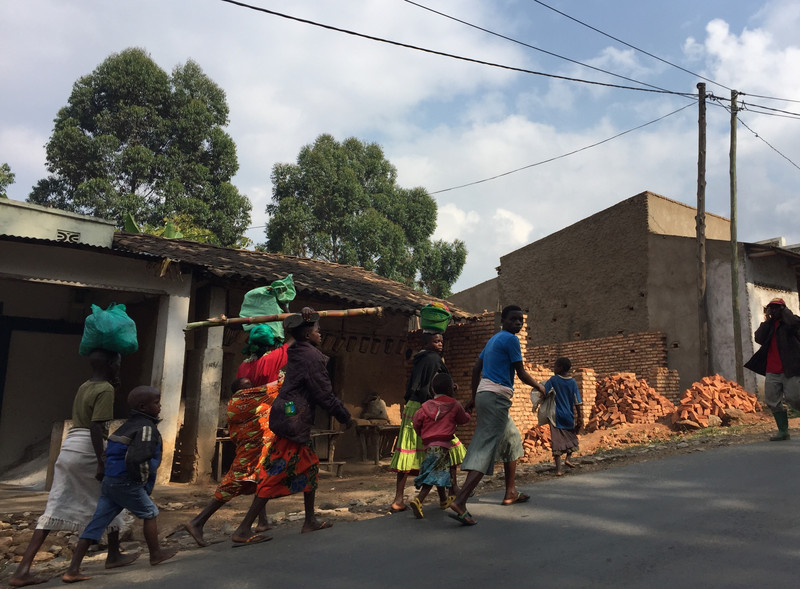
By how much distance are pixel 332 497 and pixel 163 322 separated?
3.84 meters

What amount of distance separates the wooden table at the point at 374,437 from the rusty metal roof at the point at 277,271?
2125mm

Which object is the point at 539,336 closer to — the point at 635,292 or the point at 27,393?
the point at 635,292

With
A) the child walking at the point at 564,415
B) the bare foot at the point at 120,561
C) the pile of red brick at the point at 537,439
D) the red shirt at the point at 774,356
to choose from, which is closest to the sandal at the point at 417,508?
the bare foot at the point at 120,561

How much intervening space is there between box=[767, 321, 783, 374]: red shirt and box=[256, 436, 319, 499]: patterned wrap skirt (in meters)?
6.21

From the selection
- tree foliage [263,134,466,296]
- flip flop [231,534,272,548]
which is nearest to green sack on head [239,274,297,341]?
flip flop [231,534,272,548]

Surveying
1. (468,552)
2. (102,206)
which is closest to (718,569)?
(468,552)

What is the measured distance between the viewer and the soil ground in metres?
5.73

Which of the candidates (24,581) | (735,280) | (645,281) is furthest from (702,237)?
(24,581)

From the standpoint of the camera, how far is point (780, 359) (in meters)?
8.02

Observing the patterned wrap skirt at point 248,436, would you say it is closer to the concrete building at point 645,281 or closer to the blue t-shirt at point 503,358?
the blue t-shirt at point 503,358

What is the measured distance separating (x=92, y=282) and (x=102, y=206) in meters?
16.8

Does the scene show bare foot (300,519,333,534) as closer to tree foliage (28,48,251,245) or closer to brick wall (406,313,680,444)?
brick wall (406,313,680,444)

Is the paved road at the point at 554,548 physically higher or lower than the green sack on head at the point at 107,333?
lower

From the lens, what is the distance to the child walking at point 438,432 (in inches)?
213
